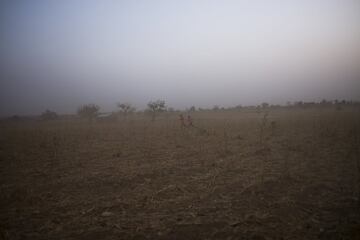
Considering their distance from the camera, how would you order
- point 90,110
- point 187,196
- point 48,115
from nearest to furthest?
point 187,196
point 90,110
point 48,115

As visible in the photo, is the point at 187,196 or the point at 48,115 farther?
the point at 48,115

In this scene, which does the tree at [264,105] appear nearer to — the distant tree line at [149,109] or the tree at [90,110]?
the distant tree line at [149,109]

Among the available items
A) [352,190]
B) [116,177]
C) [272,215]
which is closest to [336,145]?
[352,190]

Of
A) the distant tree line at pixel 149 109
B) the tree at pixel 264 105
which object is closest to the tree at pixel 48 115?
the distant tree line at pixel 149 109

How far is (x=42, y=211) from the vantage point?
620cm

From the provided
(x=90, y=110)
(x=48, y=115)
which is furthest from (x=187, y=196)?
(x=48, y=115)

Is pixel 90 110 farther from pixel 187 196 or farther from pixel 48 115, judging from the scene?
pixel 187 196

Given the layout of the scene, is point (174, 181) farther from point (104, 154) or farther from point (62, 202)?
point (104, 154)

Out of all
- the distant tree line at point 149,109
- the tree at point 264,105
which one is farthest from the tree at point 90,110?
the tree at point 264,105

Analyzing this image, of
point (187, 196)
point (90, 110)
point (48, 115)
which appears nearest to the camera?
point (187, 196)

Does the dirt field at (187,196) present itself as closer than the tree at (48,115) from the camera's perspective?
Yes

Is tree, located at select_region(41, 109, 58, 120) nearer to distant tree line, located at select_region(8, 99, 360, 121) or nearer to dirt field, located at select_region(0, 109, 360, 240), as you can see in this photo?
distant tree line, located at select_region(8, 99, 360, 121)

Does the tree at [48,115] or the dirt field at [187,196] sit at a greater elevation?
the tree at [48,115]

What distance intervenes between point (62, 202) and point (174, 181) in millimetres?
2851
